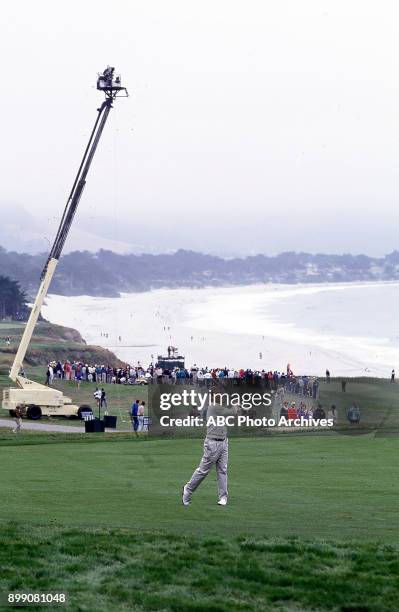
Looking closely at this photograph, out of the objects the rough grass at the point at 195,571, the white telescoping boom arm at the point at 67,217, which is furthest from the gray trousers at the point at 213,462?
the white telescoping boom arm at the point at 67,217

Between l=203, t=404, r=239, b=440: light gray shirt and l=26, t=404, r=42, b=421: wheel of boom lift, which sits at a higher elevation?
l=26, t=404, r=42, b=421: wheel of boom lift

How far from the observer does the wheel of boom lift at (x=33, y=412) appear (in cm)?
5138

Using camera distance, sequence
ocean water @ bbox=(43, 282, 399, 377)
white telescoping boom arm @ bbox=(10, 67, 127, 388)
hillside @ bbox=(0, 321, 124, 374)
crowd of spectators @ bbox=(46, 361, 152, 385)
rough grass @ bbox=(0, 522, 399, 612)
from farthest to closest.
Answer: ocean water @ bbox=(43, 282, 399, 377) → hillside @ bbox=(0, 321, 124, 374) → crowd of spectators @ bbox=(46, 361, 152, 385) → white telescoping boom arm @ bbox=(10, 67, 127, 388) → rough grass @ bbox=(0, 522, 399, 612)

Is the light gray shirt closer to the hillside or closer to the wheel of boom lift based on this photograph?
the wheel of boom lift

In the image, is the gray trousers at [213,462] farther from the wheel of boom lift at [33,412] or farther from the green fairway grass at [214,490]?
the wheel of boom lift at [33,412]

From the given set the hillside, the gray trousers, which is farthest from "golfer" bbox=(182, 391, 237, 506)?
the hillside

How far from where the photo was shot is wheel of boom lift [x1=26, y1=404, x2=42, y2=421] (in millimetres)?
51375

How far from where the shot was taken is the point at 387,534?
651 inches

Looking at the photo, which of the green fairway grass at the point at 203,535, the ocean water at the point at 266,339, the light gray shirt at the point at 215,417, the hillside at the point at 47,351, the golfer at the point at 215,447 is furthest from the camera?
the ocean water at the point at 266,339

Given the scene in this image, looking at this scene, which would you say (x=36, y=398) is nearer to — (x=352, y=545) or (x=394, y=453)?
(x=394, y=453)

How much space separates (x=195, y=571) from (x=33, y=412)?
38.5m

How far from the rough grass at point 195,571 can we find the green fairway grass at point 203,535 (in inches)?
0.8

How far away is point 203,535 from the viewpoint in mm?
16094

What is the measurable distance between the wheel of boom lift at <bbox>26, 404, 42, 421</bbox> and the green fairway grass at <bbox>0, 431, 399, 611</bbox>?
78.4ft
